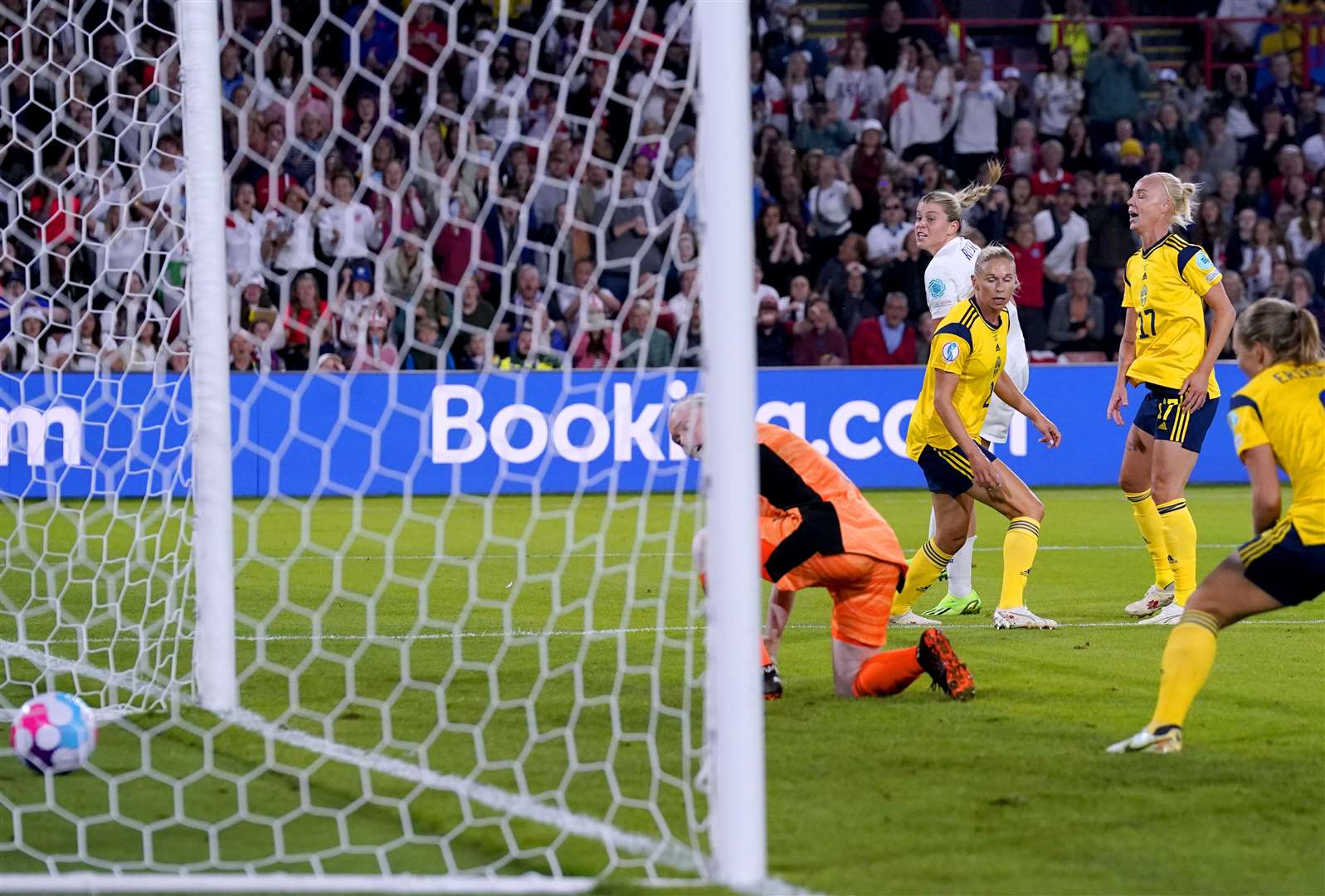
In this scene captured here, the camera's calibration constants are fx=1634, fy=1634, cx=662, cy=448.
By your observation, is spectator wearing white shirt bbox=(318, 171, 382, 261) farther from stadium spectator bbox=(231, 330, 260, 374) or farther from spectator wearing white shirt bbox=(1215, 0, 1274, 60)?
spectator wearing white shirt bbox=(1215, 0, 1274, 60)

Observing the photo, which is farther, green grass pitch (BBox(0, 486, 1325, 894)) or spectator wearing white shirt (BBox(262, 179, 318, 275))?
spectator wearing white shirt (BBox(262, 179, 318, 275))

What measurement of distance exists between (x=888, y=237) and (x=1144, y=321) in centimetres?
794

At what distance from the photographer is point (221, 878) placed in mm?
3312

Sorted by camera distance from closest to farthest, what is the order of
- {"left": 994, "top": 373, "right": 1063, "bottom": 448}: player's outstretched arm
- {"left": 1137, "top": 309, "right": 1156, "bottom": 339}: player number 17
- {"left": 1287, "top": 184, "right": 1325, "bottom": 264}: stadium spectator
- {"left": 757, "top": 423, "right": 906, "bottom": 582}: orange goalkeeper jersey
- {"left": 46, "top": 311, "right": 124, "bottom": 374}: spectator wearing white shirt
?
{"left": 757, "top": 423, "right": 906, "bottom": 582}: orange goalkeeper jersey → {"left": 994, "top": 373, "right": 1063, "bottom": 448}: player's outstretched arm → {"left": 1137, "top": 309, "right": 1156, "bottom": 339}: player number 17 → {"left": 46, "top": 311, "right": 124, "bottom": 374}: spectator wearing white shirt → {"left": 1287, "top": 184, "right": 1325, "bottom": 264}: stadium spectator

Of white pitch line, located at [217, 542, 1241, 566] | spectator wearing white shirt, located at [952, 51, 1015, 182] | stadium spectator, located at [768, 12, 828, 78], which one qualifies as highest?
stadium spectator, located at [768, 12, 828, 78]

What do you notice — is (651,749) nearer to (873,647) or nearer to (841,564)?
(841,564)

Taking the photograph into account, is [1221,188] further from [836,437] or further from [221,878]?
[221,878]

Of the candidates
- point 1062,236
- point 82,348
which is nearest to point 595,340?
point 82,348

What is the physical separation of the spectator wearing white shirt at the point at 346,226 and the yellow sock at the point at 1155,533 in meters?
3.59

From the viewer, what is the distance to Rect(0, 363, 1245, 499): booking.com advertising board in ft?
39.5

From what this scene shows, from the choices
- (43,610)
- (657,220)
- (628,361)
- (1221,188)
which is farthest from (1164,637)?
(1221,188)

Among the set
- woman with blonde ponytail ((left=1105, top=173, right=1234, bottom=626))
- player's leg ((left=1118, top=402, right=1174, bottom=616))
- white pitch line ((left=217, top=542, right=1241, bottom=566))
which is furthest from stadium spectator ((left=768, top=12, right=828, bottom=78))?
player's leg ((left=1118, top=402, right=1174, bottom=616))

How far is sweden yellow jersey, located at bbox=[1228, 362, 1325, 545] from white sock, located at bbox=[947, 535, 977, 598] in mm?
3026

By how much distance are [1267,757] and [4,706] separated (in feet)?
12.8
